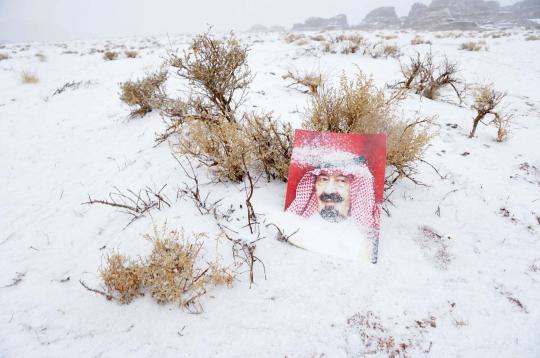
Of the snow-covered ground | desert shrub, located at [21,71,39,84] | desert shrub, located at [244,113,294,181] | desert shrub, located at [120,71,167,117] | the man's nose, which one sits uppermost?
desert shrub, located at [21,71,39,84]

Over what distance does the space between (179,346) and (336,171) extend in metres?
1.37

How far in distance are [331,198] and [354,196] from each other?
A: 149 millimetres

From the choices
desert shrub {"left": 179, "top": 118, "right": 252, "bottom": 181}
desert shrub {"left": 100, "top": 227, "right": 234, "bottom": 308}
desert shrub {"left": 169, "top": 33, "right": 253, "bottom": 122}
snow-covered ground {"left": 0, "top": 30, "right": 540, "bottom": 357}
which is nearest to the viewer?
snow-covered ground {"left": 0, "top": 30, "right": 540, "bottom": 357}

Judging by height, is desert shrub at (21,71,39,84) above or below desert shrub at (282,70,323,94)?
above

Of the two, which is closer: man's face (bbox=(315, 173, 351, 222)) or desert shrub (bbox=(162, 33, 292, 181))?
man's face (bbox=(315, 173, 351, 222))

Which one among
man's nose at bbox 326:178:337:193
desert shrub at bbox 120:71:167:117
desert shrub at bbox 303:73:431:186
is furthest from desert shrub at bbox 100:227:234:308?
desert shrub at bbox 120:71:167:117

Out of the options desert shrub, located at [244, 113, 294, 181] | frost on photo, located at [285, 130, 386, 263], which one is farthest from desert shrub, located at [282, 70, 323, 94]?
frost on photo, located at [285, 130, 386, 263]

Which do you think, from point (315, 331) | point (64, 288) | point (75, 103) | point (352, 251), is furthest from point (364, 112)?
point (75, 103)

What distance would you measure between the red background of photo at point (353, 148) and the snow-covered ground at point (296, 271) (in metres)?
0.22

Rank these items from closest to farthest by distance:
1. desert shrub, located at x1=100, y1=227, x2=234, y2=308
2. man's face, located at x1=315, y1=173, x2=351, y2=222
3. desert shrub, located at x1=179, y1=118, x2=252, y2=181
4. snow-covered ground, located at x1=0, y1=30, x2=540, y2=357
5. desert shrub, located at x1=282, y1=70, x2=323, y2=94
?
1. snow-covered ground, located at x1=0, y1=30, x2=540, y2=357
2. desert shrub, located at x1=100, y1=227, x2=234, y2=308
3. man's face, located at x1=315, y1=173, x2=351, y2=222
4. desert shrub, located at x1=179, y1=118, x2=252, y2=181
5. desert shrub, located at x1=282, y1=70, x2=323, y2=94

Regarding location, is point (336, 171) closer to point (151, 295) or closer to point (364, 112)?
point (364, 112)

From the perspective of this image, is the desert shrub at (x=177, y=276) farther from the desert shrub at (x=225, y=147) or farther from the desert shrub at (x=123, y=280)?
the desert shrub at (x=225, y=147)

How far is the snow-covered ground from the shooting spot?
1.52m

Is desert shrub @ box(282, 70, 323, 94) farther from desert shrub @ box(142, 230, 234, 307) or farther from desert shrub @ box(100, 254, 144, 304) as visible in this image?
desert shrub @ box(100, 254, 144, 304)
